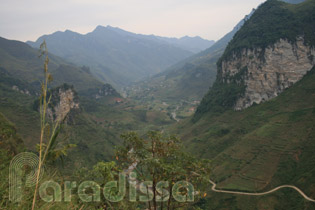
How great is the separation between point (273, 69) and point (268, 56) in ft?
20.6

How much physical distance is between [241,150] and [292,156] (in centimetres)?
1559

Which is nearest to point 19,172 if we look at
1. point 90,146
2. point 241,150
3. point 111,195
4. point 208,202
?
point 111,195

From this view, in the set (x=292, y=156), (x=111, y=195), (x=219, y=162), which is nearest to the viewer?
(x=111, y=195)

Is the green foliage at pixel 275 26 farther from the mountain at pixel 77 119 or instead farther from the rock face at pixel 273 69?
the mountain at pixel 77 119

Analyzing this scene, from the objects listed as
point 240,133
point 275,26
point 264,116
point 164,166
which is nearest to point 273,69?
point 275,26

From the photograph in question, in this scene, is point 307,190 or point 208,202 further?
point 208,202

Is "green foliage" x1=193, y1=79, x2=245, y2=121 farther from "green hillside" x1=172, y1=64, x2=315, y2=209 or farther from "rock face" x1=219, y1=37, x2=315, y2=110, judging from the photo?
"green hillside" x1=172, y1=64, x2=315, y2=209

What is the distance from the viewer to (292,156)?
2437 inches

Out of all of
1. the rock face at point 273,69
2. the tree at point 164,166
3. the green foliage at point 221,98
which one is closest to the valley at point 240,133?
the tree at point 164,166

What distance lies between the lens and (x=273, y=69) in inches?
4035

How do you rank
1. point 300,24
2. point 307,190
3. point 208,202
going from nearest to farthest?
point 307,190 < point 208,202 < point 300,24

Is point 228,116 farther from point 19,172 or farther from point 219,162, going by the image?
point 19,172

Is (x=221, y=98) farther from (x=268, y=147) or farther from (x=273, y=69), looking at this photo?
(x=268, y=147)

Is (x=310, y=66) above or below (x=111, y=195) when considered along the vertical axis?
above
